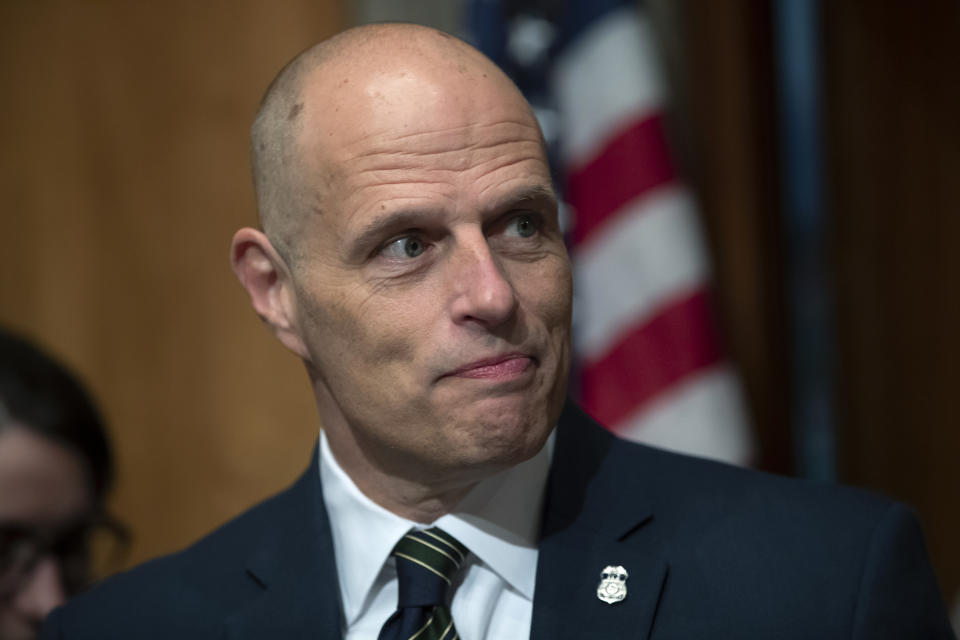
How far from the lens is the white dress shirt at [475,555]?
1.67 metres

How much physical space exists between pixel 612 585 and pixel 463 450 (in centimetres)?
33

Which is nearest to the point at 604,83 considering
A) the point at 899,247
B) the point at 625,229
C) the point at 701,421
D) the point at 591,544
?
the point at 625,229

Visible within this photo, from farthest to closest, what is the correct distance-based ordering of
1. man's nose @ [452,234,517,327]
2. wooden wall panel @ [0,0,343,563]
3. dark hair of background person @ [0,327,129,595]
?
wooden wall panel @ [0,0,343,563]
dark hair of background person @ [0,327,129,595]
man's nose @ [452,234,517,327]

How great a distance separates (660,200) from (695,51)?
647 millimetres

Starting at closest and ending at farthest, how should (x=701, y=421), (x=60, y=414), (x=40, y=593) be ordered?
(x=40, y=593), (x=60, y=414), (x=701, y=421)

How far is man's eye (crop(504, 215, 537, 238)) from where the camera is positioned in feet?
5.31

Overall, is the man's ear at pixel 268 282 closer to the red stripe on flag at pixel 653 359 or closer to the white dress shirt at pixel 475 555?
the white dress shirt at pixel 475 555

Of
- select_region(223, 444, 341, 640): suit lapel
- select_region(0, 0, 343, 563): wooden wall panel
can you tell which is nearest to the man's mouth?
select_region(223, 444, 341, 640): suit lapel

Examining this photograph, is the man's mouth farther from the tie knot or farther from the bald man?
the tie knot

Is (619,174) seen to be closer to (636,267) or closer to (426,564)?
(636,267)

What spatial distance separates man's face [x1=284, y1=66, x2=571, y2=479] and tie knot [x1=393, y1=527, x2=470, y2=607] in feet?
0.39

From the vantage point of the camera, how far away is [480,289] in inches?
58.6

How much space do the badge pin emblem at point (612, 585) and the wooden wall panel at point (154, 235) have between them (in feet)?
5.92

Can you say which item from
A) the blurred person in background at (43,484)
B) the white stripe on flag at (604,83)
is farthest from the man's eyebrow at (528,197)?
the white stripe on flag at (604,83)
